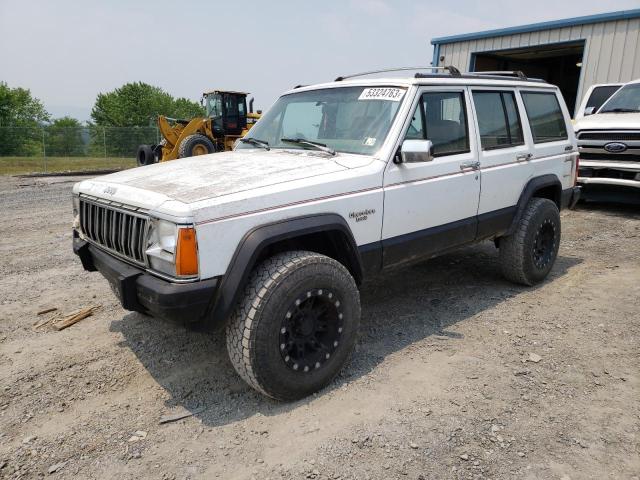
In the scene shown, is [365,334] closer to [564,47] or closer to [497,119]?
[497,119]

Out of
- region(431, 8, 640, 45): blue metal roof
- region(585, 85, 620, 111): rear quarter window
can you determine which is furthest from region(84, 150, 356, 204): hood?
region(431, 8, 640, 45): blue metal roof

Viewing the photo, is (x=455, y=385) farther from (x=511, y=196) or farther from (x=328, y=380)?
(x=511, y=196)

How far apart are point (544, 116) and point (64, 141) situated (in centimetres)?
2006

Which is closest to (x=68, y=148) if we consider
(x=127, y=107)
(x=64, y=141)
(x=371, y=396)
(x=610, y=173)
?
(x=64, y=141)

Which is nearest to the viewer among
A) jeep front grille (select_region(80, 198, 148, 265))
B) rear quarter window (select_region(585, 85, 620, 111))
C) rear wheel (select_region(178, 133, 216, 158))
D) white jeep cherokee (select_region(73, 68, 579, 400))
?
white jeep cherokee (select_region(73, 68, 579, 400))

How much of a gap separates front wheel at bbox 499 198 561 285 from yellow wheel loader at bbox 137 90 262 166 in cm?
1225

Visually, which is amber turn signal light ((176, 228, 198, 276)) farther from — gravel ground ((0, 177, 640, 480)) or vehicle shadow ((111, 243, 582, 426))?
gravel ground ((0, 177, 640, 480))

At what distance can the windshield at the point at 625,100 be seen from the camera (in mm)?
8312

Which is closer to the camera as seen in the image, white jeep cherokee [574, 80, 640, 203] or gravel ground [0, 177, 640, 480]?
gravel ground [0, 177, 640, 480]

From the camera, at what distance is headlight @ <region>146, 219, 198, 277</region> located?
249cm

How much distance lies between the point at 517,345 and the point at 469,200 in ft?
3.96

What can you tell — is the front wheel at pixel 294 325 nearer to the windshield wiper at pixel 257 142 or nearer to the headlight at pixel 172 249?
the headlight at pixel 172 249

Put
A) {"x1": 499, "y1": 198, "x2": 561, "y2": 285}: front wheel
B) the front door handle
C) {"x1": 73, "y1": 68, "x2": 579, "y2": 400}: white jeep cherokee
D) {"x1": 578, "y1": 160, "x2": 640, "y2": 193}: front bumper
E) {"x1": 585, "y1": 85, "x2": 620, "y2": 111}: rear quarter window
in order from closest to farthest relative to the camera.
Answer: {"x1": 73, "y1": 68, "x2": 579, "y2": 400}: white jeep cherokee, the front door handle, {"x1": 499, "y1": 198, "x2": 561, "y2": 285}: front wheel, {"x1": 578, "y1": 160, "x2": 640, "y2": 193}: front bumper, {"x1": 585, "y1": 85, "x2": 620, "y2": 111}: rear quarter window

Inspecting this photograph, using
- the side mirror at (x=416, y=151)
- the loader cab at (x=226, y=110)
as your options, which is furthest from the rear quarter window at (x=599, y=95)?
the loader cab at (x=226, y=110)
